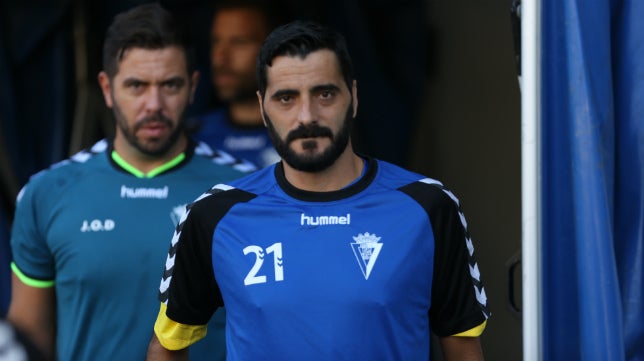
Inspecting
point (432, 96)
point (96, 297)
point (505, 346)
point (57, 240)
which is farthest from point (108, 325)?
point (432, 96)

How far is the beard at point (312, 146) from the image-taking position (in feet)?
7.94

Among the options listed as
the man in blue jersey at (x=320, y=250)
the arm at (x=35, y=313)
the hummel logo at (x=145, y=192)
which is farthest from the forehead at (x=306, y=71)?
the arm at (x=35, y=313)

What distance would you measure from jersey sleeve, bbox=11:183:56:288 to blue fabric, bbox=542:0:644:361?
4.66 feet

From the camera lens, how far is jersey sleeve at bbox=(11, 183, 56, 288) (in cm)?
313

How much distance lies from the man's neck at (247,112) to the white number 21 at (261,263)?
1.74 meters

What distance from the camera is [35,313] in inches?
126

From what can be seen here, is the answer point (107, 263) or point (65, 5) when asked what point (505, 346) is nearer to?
point (107, 263)

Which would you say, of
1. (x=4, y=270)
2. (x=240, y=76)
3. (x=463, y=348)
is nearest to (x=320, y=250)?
(x=463, y=348)

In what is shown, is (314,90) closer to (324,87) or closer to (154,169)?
(324,87)

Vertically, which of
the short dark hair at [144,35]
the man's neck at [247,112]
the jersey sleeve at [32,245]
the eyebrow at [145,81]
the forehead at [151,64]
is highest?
the short dark hair at [144,35]

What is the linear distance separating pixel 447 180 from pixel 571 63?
1989 millimetres

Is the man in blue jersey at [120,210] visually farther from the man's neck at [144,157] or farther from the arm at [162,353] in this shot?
the arm at [162,353]

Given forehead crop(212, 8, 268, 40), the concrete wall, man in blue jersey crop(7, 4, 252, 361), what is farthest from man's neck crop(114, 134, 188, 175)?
the concrete wall

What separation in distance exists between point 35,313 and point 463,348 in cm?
134
